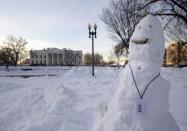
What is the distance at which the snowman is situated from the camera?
3576mm

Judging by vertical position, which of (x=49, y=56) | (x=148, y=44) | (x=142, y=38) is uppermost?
(x=49, y=56)

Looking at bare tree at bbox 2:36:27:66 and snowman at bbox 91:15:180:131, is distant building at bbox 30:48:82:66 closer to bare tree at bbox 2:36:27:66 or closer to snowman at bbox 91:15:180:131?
bare tree at bbox 2:36:27:66

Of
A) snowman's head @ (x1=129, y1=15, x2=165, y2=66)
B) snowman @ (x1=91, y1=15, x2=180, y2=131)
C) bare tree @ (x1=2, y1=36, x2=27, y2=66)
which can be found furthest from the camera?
bare tree @ (x1=2, y1=36, x2=27, y2=66)

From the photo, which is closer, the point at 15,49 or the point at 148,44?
the point at 148,44

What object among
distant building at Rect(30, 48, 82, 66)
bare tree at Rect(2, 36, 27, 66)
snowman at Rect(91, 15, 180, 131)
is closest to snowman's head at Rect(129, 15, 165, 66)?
snowman at Rect(91, 15, 180, 131)

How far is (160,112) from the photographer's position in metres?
3.71

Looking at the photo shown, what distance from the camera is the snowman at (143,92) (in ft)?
11.7

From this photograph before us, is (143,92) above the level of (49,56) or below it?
below

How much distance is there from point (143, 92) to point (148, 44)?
860 millimetres

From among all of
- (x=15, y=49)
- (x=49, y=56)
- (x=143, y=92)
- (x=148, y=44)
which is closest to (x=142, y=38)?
(x=148, y=44)

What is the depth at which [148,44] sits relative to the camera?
3980 mm

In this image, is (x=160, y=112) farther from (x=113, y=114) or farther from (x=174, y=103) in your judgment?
(x=174, y=103)

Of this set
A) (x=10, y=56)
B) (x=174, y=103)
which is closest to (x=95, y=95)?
(x=174, y=103)

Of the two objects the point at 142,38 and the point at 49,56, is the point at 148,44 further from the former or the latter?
the point at 49,56
